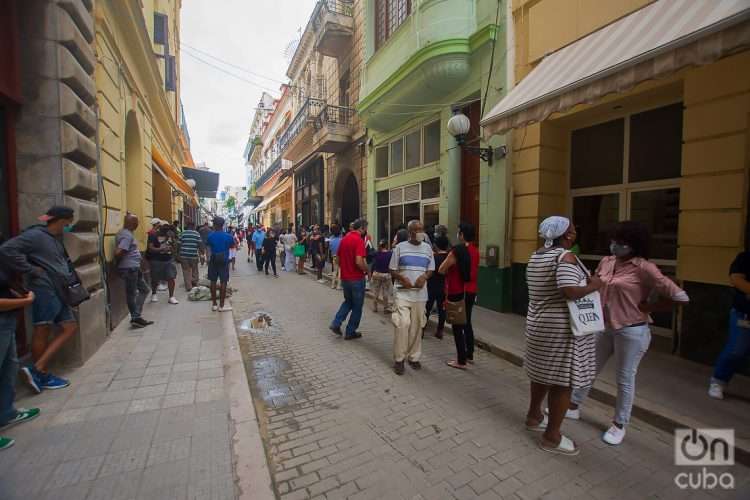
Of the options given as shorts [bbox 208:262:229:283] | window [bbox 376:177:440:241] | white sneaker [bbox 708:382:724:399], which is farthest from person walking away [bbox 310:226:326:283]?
white sneaker [bbox 708:382:724:399]

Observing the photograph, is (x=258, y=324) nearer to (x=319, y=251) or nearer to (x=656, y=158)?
(x=319, y=251)

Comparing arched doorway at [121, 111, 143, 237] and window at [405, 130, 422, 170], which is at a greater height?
window at [405, 130, 422, 170]

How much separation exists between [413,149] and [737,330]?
8.03 meters

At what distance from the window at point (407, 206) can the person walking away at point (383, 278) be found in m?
2.01

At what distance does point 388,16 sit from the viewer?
10.2 metres

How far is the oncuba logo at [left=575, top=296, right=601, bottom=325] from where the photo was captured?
2549 millimetres

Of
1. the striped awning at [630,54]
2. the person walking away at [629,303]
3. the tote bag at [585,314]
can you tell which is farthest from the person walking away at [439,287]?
the tote bag at [585,314]

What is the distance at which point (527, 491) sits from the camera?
7.74 feet

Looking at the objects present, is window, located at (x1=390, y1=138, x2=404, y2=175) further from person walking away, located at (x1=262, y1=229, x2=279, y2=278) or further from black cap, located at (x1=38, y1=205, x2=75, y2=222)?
black cap, located at (x1=38, y1=205, x2=75, y2=222)

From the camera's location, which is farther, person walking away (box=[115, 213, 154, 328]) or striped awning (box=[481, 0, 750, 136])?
person walking away (box=[115, 213, 154, 328])

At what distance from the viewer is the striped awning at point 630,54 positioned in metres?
3.10

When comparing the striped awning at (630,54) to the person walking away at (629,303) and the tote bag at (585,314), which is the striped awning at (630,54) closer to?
the person walking away at (629,303)

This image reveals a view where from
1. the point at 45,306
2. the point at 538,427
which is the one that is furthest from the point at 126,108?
the point at 538,427

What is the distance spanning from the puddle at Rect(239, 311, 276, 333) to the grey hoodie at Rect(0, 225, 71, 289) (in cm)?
295
